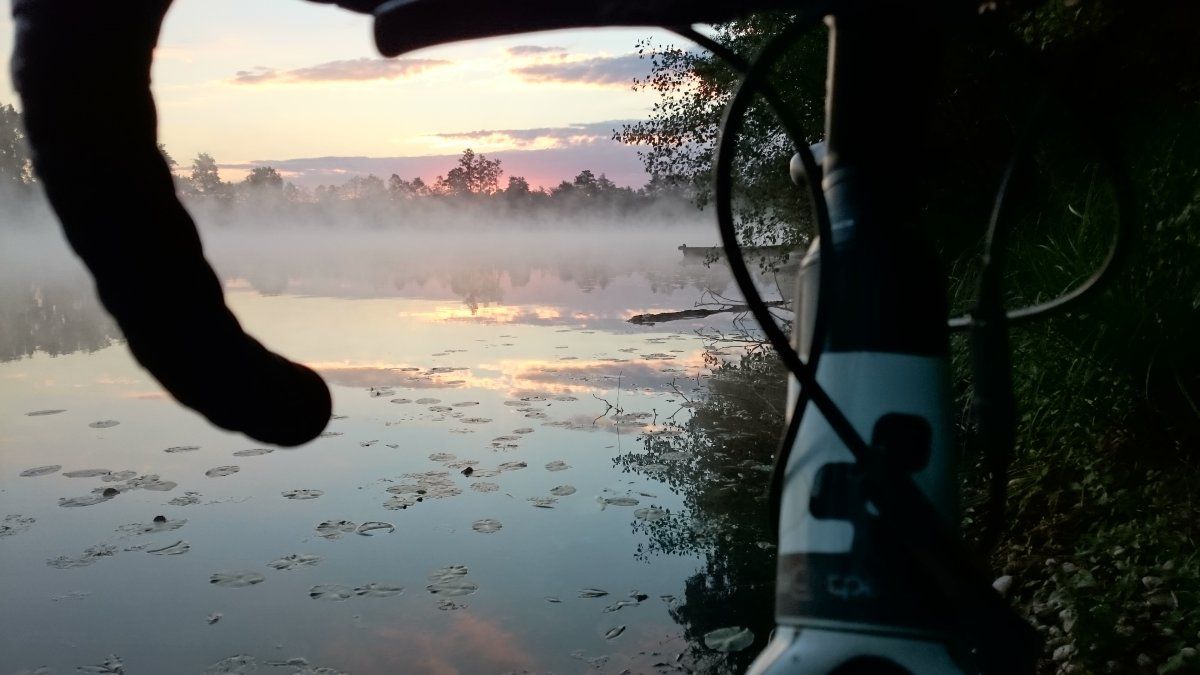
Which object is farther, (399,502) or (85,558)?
(399,502)

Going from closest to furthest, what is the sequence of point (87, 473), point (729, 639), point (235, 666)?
point (235, 666) < point (729, 639) < point (87, 473)

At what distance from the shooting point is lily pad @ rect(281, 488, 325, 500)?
Result: 4.76m

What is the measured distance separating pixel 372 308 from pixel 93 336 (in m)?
3.52

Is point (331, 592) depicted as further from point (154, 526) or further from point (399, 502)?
point (154, 526)

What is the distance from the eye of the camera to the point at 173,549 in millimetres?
4098

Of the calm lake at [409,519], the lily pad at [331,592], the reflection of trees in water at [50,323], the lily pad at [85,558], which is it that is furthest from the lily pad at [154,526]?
the reflection of trees in water at [50,323]

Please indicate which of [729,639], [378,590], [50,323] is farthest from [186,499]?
[50,323]

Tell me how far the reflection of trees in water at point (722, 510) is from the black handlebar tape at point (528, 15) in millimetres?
2891

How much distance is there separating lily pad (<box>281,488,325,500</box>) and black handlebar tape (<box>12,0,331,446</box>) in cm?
459

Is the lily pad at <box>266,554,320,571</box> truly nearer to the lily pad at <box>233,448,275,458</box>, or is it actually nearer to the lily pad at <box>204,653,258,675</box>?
the lily pad at <box>204,653,258,675</box>

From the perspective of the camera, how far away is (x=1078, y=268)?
337 cm

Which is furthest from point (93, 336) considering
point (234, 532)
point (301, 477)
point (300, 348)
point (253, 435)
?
point (253, 435)

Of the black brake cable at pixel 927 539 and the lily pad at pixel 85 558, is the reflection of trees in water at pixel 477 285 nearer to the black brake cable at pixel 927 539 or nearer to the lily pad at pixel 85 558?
the lily pad at pixel 85 558

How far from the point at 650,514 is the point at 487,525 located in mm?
809
